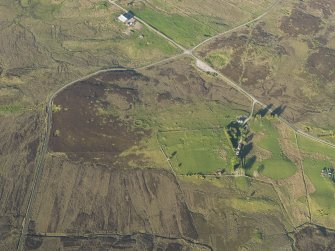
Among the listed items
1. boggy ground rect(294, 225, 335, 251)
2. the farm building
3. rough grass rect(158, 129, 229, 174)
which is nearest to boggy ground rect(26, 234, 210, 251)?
rough grass rect(158, 129, 229, 174)

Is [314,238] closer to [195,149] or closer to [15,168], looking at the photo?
[195,149]

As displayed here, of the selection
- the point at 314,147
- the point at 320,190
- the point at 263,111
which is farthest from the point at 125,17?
the point at 320,190

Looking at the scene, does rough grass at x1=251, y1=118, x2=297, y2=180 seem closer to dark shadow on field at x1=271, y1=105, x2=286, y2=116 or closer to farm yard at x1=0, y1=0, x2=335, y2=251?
farm yard at x1=0, y1=0, x2=335, y2=251

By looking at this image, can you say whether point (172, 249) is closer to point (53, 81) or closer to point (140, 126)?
point (140, 126)

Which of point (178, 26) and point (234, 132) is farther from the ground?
point (178, 26)

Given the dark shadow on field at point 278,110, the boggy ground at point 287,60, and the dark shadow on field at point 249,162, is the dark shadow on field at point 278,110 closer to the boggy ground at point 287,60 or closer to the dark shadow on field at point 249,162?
the boggy ground at point 287,60

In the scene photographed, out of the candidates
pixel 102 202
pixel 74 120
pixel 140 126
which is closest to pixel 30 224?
pixel 102 202

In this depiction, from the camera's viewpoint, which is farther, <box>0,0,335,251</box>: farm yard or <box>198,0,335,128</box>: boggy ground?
<box>198,0,335,128</box>: boggy ground
